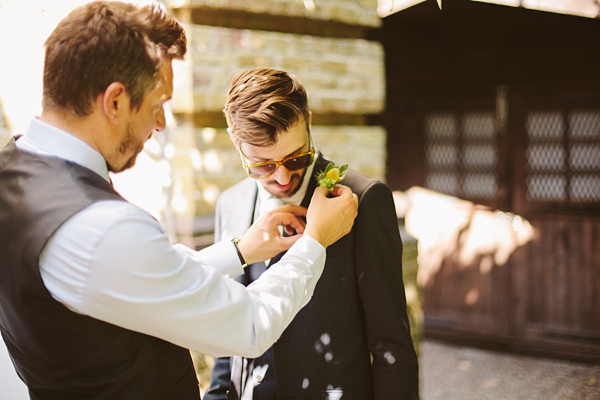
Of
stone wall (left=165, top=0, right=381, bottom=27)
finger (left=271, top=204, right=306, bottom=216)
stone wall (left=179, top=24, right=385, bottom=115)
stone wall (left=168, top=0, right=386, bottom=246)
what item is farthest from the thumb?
stone wall (left=165, top=0, right=381, bottom=27)

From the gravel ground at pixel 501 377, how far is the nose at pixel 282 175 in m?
4.22

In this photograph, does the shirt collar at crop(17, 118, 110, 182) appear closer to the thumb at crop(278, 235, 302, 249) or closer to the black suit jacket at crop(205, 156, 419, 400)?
the thumb at crop(278, 235, 302, 249)

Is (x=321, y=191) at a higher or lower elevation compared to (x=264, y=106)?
lower

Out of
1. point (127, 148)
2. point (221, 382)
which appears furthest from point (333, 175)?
point (221, 382)

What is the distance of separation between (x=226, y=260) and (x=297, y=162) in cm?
48

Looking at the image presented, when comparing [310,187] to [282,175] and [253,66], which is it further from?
[253,66]

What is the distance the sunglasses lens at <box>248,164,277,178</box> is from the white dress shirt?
0.67 m

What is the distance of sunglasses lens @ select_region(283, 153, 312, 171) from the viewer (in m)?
2.09

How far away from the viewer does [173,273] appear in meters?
1.36

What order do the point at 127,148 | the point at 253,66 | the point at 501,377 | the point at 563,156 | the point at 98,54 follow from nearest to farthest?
the point at 98,54
the point at 127,148
the point at 253,66
the point at 501,377
the point at 563,156

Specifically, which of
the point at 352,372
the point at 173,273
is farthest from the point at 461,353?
the point at 173,273

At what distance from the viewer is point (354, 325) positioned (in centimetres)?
212

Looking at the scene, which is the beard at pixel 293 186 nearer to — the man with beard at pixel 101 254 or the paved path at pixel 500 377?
the man with beard at pixel 101 254

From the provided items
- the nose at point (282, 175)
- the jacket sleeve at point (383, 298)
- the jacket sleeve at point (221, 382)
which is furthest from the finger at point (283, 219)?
the jacket sleeve at point (221, 382)
